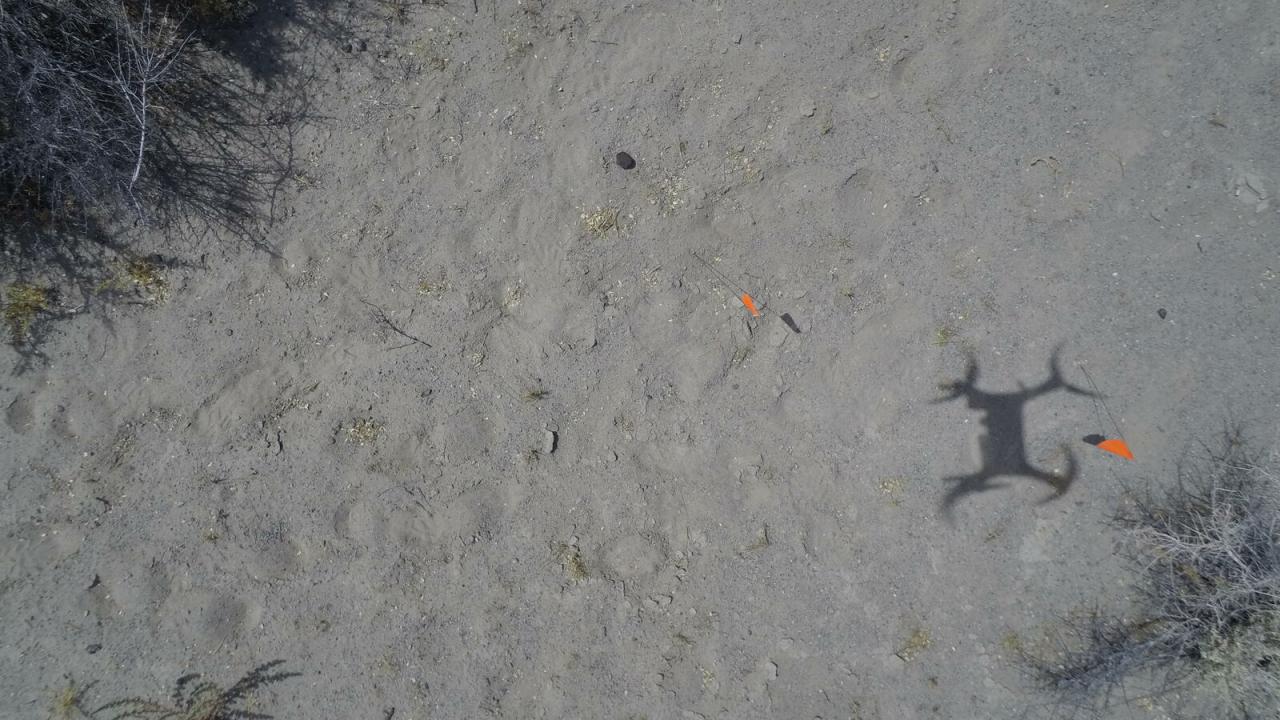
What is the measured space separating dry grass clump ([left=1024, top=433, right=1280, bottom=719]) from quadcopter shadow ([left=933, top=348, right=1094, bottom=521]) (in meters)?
0.51

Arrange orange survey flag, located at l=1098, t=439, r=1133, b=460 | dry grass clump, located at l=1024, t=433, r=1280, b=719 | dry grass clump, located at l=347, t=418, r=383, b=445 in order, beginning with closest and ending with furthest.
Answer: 1. dry grass clump, located at l=1024, t=433, r=1280, b=719
2. orange survey flag, located at l=1098, t=439, r=1133, b=460
3. dry grass clump, located at l=347, t=418, r=383, b=445

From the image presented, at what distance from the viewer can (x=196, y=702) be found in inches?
131

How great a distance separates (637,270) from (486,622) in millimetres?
1846

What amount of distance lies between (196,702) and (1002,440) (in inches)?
158

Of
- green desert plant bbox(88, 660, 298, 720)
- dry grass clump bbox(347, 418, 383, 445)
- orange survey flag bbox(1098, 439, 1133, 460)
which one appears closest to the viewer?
orange survey flag bbox(1098, 439, 1133, 460)

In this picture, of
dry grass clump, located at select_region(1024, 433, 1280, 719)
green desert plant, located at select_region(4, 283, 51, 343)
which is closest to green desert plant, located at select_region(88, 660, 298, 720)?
green desert plant, located at select_region(4, 283, 51, 343)

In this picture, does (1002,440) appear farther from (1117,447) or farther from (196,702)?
(196,702)

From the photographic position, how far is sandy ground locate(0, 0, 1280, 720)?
10.4 feet

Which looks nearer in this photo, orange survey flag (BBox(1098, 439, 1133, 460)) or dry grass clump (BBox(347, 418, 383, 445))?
orange survey flag (BBox(1098, 439, 1133, 460))

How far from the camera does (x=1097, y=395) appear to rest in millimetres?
3158

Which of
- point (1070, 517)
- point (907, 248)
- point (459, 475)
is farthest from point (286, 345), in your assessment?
point (1070, 517)

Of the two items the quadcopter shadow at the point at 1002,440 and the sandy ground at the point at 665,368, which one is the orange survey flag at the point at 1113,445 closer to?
the sandy ground at the point at 665,368

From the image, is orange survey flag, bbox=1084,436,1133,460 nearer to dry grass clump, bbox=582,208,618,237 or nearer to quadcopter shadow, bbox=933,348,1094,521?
quadcopter shadow, bbox=933,348,1094,521

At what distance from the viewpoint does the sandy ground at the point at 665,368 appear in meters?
3.17
